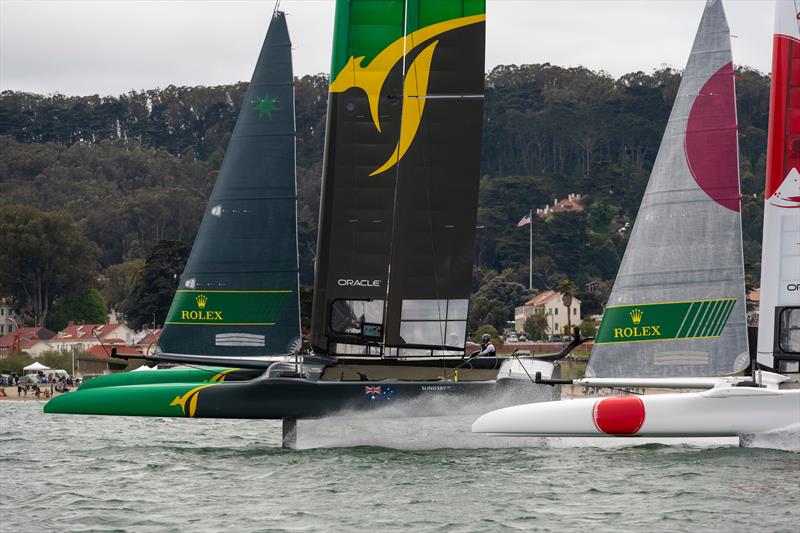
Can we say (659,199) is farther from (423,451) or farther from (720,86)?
(423,451)

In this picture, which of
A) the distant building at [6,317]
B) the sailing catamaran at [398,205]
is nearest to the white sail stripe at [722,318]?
the sailing catamaran at [398,205]

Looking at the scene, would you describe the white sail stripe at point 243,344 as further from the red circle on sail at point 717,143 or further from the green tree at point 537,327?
the green tree at point 537,327

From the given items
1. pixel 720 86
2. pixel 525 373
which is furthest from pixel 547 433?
pixel 720 86

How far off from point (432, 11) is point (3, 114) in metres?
118

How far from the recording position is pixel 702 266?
747 inches

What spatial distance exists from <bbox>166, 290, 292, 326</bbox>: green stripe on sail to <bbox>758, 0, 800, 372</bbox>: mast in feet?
24.4

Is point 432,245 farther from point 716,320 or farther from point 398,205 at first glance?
point 716,320

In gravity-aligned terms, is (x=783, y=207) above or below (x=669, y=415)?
above

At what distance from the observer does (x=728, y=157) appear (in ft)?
62.0

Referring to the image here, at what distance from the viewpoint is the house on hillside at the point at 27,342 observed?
229 feet

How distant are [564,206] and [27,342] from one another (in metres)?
51.3

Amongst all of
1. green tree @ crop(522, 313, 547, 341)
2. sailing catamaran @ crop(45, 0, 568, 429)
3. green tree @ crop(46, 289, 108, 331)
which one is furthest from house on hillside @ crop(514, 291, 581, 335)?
sailing catamaran @ crop(45, 0, 568, 429)

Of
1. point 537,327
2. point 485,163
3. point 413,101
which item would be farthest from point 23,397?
point 485,163

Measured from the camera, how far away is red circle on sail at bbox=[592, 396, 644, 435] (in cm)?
1712
